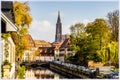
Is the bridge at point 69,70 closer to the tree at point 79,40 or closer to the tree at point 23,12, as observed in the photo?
the tree at point 79,40

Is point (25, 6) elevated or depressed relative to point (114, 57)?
elevated

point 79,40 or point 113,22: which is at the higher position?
point 113,22

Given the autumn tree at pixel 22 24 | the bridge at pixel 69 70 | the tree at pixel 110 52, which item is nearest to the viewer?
the autumn tree at pixel 22 24

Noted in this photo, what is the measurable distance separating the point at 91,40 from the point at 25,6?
542cm

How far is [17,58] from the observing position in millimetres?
13719

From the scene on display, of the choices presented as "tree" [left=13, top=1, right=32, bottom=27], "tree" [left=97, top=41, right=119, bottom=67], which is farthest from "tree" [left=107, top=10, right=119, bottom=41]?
"tree" [left=13, top=1, right=32, bottom=27]

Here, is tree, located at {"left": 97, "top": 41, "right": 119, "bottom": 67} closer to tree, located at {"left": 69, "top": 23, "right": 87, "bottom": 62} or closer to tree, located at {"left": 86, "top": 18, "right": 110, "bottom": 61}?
tree, located at {"left": 86, "top": 18, "right": 110, "bottom": 61}

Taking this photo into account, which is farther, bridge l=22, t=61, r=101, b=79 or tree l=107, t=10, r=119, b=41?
tree l=107, t=10, r=119, b=41

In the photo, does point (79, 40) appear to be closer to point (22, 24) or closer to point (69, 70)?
point (69, 70)

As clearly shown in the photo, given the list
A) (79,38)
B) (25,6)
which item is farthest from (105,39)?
(25,6)

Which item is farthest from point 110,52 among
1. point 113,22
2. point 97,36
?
point 113,22

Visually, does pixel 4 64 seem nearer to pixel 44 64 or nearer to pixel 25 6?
pixel 25 6

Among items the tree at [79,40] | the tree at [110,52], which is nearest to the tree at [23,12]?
the tree at [110,52]

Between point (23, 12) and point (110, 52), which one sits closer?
point (23, 12)
